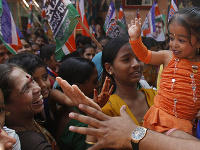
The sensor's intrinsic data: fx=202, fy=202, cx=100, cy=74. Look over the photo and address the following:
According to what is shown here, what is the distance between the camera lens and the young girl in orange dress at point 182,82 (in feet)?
5.16

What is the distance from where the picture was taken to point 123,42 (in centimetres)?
205

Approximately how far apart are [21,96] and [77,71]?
2.76 ft

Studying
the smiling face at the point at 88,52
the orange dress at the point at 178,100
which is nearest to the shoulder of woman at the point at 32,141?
the orange dress at the point at 178,100

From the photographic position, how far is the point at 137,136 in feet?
3.81

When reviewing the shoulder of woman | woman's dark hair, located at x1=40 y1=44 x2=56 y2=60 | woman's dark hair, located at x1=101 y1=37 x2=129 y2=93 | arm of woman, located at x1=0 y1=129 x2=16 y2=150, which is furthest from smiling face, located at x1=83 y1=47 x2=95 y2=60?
arm of woman, located at x1=0 y1=129 x2=16 y2=150

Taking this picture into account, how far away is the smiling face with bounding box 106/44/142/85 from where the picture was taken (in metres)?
1.99

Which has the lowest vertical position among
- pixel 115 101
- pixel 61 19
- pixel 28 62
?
pixel 115 101

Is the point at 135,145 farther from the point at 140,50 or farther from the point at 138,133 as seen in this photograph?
the point at 140,50

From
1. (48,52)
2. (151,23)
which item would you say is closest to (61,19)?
(48,52)

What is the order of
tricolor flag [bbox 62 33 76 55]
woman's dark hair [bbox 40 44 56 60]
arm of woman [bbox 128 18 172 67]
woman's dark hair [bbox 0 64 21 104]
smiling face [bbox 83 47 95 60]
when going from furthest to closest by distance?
smiling face [bbox 83 47 95 60] < woman's dark hair [bbox 40 44 56 60] < tricolor flag [bbox 62 33 76 55] < arm of woman [bbox 128 18 172 67] < woman's dark hair [bbox 0 64 21 104]

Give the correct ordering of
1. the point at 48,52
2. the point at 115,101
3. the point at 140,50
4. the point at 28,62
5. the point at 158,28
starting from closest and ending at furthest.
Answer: the point at 140,50
the point at 115,101
the point at 28,62
the point at 48,52
the point at 158,28

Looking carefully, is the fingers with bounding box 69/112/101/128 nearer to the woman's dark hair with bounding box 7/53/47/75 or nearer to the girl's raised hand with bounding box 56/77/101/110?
the girl's raised hand with bounding box 56/77/101/110

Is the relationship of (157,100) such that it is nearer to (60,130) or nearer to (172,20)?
(172,20)

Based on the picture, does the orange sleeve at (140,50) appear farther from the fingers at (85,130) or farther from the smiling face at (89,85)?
the fingers at (85,130)
